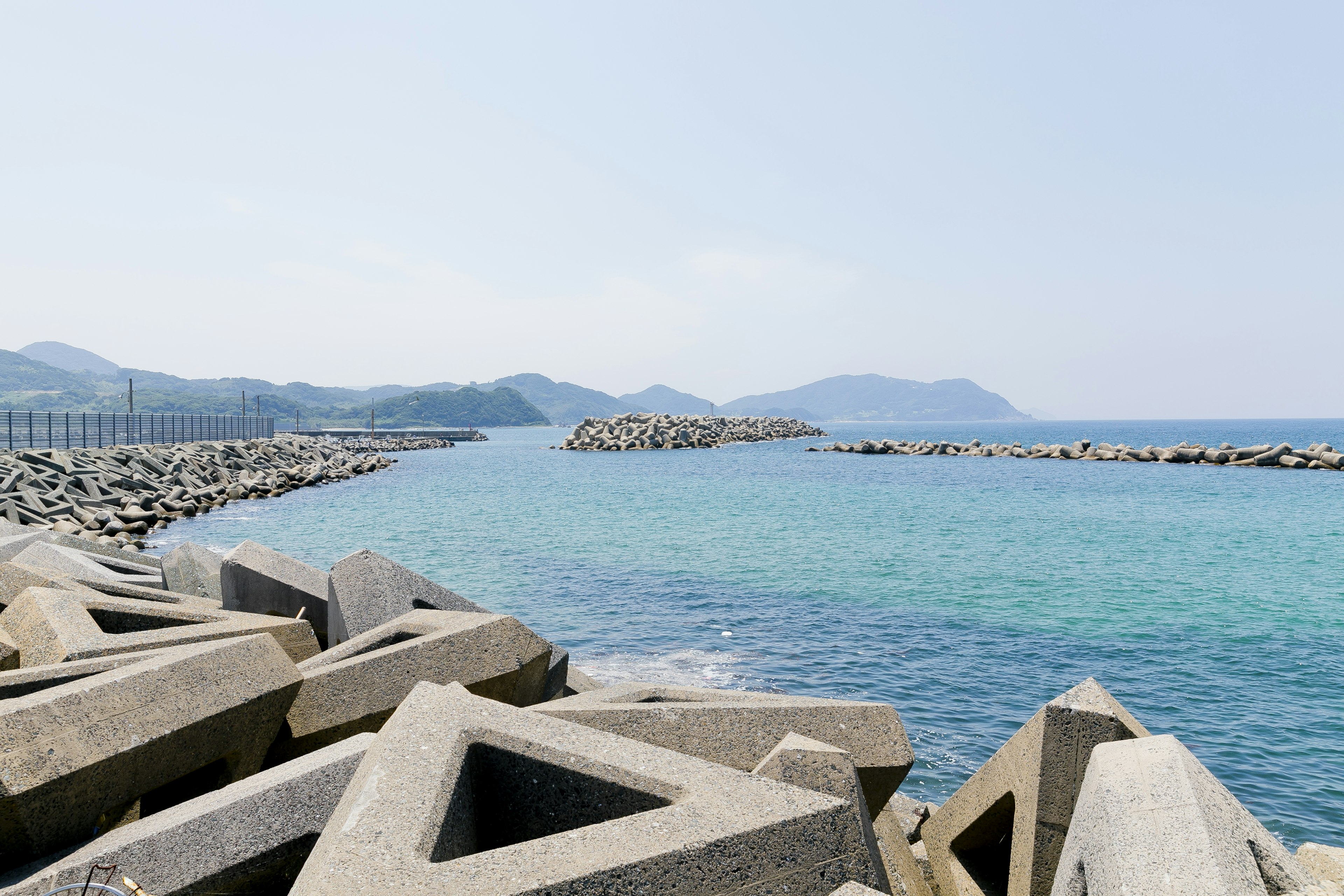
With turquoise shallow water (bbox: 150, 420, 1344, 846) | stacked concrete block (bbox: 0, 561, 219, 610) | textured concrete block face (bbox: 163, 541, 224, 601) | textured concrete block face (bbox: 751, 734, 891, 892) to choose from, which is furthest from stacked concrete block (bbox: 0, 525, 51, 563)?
textured concrete block face (bbox: 751, 734, 891, 892)

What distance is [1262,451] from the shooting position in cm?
5181

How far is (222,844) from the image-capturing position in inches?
106

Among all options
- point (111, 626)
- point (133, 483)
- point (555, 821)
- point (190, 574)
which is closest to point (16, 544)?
point (190, 574)

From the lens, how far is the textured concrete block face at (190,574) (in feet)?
30.1

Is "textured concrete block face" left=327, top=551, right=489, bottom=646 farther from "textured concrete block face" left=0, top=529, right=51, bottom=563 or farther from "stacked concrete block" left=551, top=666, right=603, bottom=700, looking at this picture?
"textured concrete block face" left=0, top=529, right=51, bottom=563

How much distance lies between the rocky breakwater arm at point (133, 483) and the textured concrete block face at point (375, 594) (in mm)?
12815

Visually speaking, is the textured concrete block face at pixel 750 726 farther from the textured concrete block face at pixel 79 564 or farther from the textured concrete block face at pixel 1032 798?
the textured concrete block face at pixel 79 564

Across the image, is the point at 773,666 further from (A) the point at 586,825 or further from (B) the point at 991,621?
(A) the point at 586,825

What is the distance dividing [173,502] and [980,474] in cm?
4133

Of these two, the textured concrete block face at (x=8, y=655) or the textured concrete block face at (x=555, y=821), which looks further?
the textured concrete block face at (x=8, y=655)

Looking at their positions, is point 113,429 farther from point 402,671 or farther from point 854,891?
point 854,891

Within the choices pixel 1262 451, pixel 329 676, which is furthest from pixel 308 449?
pixel 1262 451

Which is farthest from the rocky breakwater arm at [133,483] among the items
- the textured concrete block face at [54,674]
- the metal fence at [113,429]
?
the textured concrete block face at [54,674]

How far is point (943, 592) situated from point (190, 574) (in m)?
12.2
